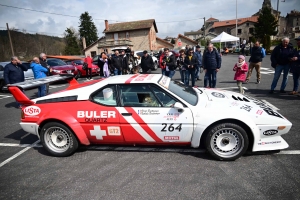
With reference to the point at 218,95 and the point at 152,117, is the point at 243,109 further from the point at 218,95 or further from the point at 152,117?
the point at 152,117

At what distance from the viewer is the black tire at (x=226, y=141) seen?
9.81ft

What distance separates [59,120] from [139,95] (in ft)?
4.66

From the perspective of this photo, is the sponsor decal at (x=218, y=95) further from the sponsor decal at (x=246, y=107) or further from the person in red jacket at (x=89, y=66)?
the person in red jacket at (x=89, y=66)

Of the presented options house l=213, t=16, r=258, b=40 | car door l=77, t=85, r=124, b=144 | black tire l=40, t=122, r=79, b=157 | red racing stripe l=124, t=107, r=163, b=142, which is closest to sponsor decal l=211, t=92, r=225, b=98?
red racing stripe l=124, t=107, r=163, b=142

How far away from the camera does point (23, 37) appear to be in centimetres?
3938

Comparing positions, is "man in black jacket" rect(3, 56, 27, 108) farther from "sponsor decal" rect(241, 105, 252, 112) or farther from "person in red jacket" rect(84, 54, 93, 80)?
"sponsor decal" rect(241, 105, 252, 112)

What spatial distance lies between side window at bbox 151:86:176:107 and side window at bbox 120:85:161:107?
81 mm

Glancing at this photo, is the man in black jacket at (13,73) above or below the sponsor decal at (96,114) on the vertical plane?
above

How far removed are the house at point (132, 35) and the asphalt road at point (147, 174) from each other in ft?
128

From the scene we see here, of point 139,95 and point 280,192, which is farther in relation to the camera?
point 139,95

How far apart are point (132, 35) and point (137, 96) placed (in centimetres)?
4141

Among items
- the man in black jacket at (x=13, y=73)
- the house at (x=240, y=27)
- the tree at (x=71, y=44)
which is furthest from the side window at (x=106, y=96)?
the house at (x=240, y=27)

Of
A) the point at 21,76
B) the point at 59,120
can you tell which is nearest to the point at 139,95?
the point at 59,120

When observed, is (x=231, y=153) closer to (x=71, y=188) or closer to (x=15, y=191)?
(x=71, y=188)
